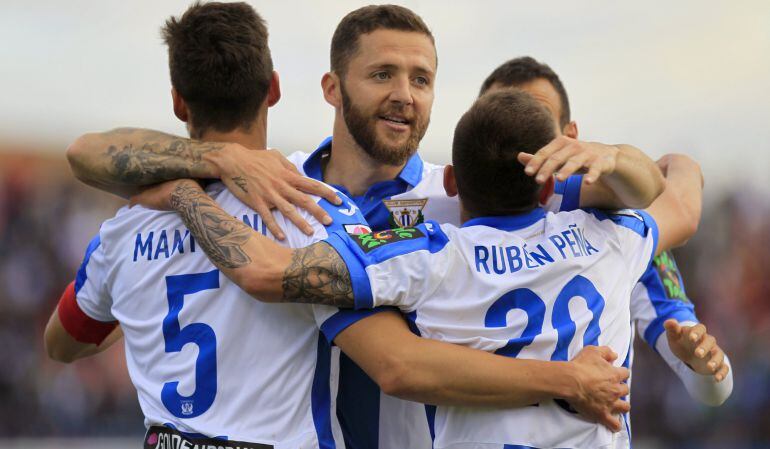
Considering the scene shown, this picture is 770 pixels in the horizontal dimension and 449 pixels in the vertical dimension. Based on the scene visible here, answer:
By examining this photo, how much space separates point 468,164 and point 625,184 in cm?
54

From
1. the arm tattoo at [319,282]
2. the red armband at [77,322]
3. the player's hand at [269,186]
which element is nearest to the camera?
the arm tattoo at [319,282]

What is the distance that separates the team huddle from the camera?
3348 millimetres

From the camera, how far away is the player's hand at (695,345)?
12.0ft

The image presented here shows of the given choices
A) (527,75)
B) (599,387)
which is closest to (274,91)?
(599,387)

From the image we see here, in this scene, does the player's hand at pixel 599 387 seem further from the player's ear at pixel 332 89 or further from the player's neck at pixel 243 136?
the player's ear at pixel 332 89

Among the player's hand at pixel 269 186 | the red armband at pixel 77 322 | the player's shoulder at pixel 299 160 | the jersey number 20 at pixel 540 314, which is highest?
the player's hand at pixel 269 186

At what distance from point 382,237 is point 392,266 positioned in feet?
0.46

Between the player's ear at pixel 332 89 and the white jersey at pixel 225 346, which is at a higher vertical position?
the player's ear at pixel 332 89

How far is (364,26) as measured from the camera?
4691 mm

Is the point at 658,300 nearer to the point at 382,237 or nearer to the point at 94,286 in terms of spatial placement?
the point at 382,237

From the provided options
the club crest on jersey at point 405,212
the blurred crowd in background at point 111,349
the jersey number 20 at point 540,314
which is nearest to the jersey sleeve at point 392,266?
the jersey number 20 at point 540,314

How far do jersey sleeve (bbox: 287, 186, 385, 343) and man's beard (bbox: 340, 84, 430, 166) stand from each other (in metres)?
0.77

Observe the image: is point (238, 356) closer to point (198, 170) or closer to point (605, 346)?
point (198, 170)

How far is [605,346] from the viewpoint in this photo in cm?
352
